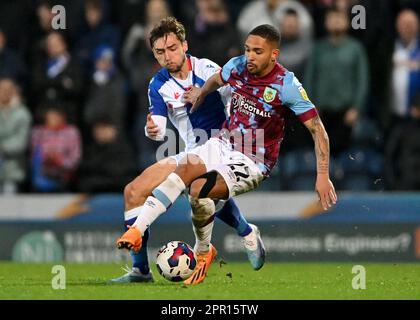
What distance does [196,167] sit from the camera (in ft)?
31.2

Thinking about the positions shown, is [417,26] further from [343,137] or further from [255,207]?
[255,207]

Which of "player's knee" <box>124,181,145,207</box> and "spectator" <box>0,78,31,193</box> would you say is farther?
"spectator" <box>0,78,31,193</box>

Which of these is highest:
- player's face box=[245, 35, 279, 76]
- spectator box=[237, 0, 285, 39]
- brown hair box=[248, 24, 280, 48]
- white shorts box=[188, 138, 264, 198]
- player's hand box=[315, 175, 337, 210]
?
spectator box=[237, 0, 285, 39]

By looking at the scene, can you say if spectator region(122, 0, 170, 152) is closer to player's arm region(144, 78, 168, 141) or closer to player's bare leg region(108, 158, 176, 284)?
player's arm region(144, 78, 168, 141)

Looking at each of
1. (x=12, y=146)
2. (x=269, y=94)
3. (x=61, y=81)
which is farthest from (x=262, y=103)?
(x=12, y=146)

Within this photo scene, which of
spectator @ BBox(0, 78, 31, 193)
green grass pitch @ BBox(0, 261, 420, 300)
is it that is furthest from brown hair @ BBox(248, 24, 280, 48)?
spectator @ BBox(0, 78, 31, 193)

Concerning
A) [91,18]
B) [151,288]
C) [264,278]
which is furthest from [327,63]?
[151,288]

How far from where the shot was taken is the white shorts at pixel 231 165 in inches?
376

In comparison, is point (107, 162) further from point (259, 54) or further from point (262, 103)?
point (259, 54)

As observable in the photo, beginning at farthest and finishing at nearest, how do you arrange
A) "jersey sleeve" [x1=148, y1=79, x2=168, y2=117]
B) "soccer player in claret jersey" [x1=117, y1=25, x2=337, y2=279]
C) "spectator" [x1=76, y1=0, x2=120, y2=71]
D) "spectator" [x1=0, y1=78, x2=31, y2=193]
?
"spectator" [x1=76, y1=0, x2=120, y2=71]
"spectator" [x1=0, y1=78, x2=31, y2=193]
"jersey sleeve" [x1=148, y1=79, x2=168, y2=117]
"soccer player in claret jersey" [x1=117, y1=25, x2=337, y2=279]

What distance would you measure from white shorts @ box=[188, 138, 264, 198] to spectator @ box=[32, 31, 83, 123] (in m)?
5.40

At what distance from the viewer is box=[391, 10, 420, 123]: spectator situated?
1421 cm

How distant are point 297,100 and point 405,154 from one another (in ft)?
16.7

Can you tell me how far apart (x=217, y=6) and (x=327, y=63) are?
5.43 feet
